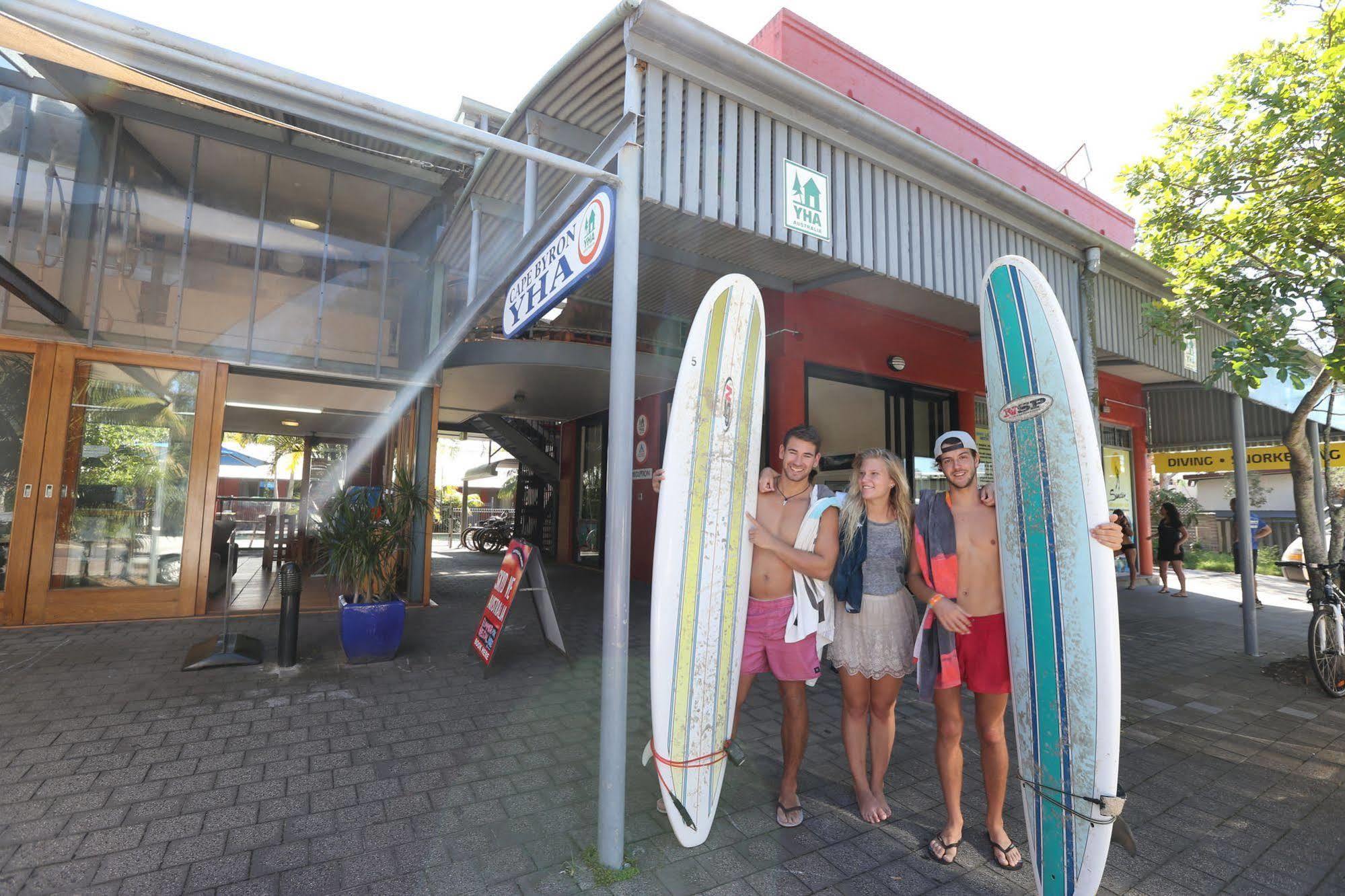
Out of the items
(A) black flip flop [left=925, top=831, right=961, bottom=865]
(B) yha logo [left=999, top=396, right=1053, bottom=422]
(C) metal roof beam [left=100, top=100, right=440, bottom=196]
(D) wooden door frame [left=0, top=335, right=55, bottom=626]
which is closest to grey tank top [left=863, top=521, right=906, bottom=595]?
(B) yha logo [left=999, top=396, right=1053, bottom=422]

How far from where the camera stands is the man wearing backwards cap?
235 cm

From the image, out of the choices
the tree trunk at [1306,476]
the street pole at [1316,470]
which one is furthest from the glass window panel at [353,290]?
the street pole at [1316,470]

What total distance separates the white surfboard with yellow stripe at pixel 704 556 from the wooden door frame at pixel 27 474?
626 cm

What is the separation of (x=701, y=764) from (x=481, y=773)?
117 centimetres

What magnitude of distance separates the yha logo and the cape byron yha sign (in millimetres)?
1764

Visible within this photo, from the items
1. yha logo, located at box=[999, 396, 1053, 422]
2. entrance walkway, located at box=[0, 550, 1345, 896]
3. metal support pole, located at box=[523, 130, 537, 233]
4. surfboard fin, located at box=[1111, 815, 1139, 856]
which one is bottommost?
entrance walkway, located at box=[0, 550, 1345, 896]

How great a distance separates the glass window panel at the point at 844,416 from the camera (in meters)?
7.72

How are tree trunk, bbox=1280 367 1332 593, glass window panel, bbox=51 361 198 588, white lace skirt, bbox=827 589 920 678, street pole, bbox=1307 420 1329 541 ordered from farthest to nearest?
1. glass window panel, bbox=51 361 198 588
2. street pole, bbox=1307 420 1329 541
3. tree trunk, bbox=1280 367 1332 593
4. white lace skirt, bbox=827 589 920 678

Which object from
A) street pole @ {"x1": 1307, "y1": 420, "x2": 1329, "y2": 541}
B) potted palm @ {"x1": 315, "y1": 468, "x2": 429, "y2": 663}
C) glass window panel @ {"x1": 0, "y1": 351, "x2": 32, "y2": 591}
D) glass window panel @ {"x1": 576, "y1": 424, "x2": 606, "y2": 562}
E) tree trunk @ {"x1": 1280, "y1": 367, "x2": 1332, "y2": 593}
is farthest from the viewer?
glass window panel @ {"x1": 576, "y1": 424, "x2": 606, "y2": 562}

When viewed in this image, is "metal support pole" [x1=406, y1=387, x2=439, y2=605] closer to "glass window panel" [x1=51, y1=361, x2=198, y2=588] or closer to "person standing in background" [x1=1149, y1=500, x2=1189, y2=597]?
"glass window panel" [x1=51, y1=361, x2=198, y2=588]

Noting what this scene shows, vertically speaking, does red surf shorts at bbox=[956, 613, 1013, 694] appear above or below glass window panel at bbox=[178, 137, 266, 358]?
below

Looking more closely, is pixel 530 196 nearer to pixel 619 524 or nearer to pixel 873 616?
pixel 619 524

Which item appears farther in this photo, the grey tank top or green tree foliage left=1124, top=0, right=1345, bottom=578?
green tree foliage left=1124, top=0, right=1345, bottom=578

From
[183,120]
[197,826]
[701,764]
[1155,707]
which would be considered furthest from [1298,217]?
[183,120]
